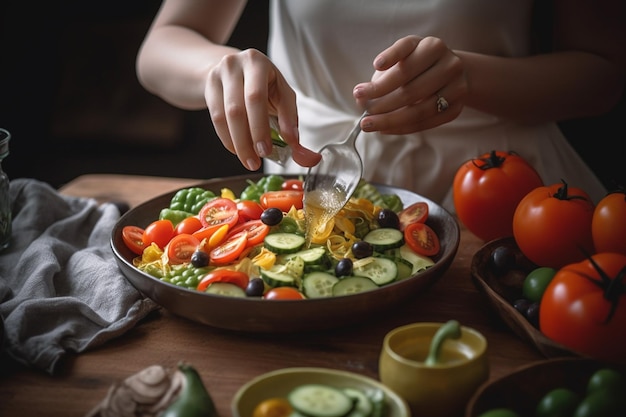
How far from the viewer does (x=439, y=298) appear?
1612 millimetres

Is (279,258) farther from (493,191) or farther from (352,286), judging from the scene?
(493,191)

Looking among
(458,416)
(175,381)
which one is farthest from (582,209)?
(175,381)

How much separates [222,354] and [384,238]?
1.75 ft

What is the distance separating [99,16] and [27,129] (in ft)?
3.08

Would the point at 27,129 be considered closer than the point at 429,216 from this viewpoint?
No

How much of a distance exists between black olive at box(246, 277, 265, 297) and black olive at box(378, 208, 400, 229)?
1.52 ft

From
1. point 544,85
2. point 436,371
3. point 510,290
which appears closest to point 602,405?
point 436,371

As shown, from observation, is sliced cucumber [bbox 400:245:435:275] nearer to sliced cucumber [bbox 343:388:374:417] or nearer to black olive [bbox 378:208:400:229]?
black olive [bbox 378:208:400:229]

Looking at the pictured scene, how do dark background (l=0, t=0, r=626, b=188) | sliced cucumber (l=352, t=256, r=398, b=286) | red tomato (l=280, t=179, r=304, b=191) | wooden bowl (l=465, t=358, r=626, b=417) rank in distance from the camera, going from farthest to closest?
dark background (l=0, t=0, r=626, b=188) < red tomato (l=280, t=179, r=304, b=191) < sliced cucumber (l=352, t=256, r=398, b=286) < wooden bowl (l=465, t=358, r=626, b=417)

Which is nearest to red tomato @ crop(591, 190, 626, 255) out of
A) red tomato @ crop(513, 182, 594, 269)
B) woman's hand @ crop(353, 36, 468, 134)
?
red tomato @ crop(513, 182, 594, 269)

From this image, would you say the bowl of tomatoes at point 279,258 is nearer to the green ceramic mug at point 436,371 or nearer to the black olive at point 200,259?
the black olive at point 200,259

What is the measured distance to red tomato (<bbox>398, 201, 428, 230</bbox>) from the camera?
1829mm

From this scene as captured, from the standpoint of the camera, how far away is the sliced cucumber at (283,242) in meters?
1.58

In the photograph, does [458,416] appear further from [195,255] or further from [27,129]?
[27,129]
